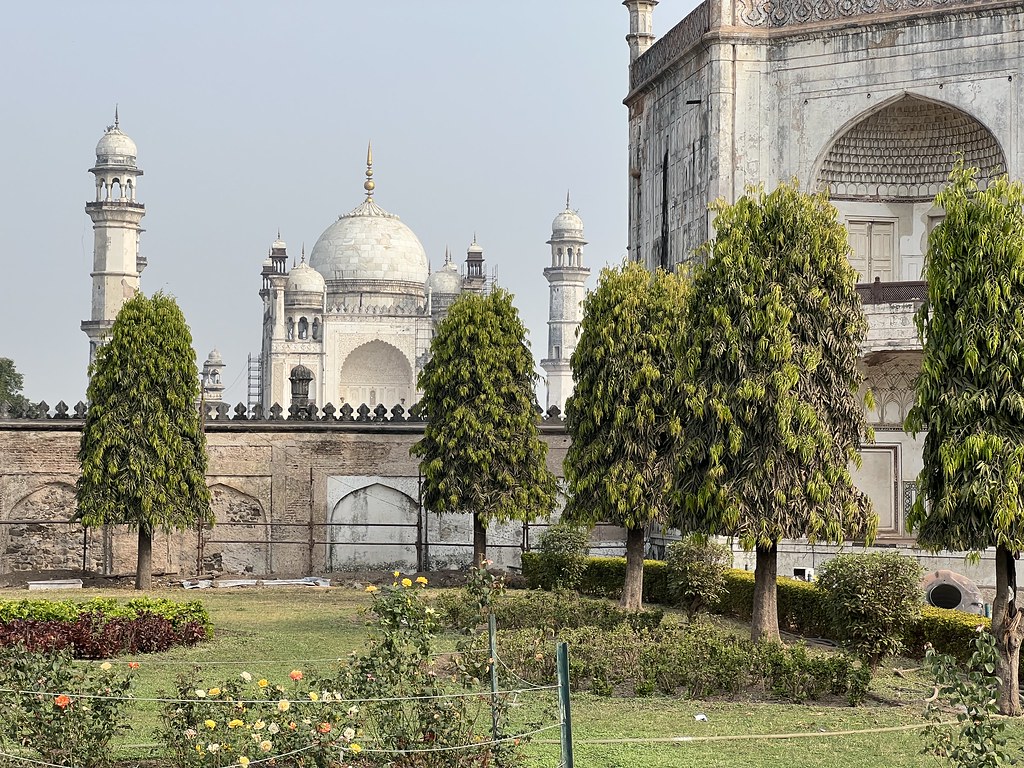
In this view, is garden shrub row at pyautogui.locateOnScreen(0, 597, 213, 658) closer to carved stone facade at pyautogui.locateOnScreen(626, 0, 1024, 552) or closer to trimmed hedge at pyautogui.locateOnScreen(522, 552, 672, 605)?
trimmed hedge at pyautogui.locateOnScreen(522, 552, 672, 605)

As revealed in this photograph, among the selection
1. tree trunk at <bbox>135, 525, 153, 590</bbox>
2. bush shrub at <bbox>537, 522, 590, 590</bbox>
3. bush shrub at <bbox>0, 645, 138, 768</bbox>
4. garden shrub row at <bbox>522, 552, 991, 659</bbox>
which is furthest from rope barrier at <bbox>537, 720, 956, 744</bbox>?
tree trunk at <bbox>135, 525, 153, 590</bbox>

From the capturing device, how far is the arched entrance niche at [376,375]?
64875 millimetres

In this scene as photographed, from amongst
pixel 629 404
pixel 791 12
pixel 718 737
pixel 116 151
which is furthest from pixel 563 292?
pixel 718 737

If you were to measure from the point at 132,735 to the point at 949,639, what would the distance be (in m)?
7.39

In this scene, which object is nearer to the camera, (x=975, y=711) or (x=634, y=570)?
(x=975, y=711)

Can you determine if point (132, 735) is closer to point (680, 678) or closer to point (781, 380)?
point (680, 678)

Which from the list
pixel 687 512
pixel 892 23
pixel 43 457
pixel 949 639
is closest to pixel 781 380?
pixel 687 512

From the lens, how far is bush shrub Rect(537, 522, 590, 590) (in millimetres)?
19797

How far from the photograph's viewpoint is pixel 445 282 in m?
66.5

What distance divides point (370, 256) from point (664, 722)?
55990 millimetres

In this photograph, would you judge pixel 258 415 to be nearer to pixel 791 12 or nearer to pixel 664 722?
pixel 791 12

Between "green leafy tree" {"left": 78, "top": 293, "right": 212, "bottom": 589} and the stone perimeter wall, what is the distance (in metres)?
3.92

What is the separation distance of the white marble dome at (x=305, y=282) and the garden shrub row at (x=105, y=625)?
48.5m

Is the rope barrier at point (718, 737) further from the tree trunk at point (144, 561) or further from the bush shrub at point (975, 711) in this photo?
the tree trunk at point (144, 561)
